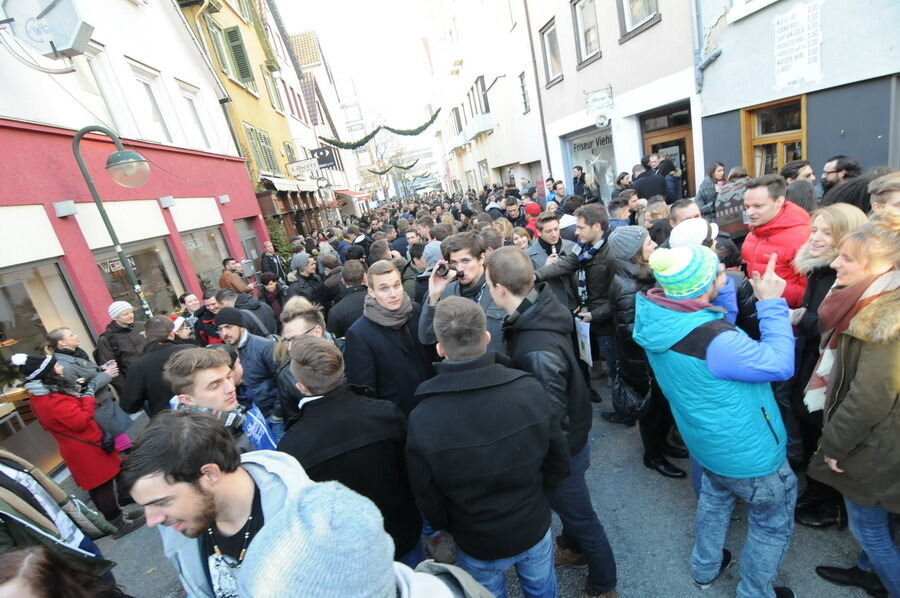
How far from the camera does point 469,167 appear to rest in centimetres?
3328

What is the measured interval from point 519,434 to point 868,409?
144 cm

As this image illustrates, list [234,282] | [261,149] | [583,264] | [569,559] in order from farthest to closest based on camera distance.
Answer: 1. [261,149]
2. [234,282]
3. [583,264]
4. [569,559]

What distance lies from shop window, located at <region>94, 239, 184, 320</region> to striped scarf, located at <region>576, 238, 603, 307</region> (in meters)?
6.55

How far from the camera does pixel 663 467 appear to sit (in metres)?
3.29

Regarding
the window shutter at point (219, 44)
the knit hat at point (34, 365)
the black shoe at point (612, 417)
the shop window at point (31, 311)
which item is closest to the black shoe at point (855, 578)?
the black shoe at point (612, 417)

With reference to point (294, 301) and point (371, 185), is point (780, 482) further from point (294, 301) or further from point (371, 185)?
point (371, 185)

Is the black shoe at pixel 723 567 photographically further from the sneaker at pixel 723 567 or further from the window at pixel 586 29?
the window at pixel 586 29

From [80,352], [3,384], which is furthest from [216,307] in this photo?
→ [3,384]

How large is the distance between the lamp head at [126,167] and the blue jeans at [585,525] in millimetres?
5642

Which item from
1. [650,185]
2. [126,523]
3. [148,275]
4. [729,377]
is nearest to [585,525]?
[729,377]

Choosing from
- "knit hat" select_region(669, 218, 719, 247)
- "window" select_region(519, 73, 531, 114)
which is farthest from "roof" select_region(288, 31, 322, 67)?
"knit hat" select_region(669, 218, 719, 247)

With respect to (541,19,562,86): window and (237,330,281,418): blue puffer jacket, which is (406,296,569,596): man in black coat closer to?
(237,330,281,418): blue puffer jacket

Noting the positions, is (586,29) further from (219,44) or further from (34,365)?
(34,365)

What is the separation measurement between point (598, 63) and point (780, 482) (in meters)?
11.1
